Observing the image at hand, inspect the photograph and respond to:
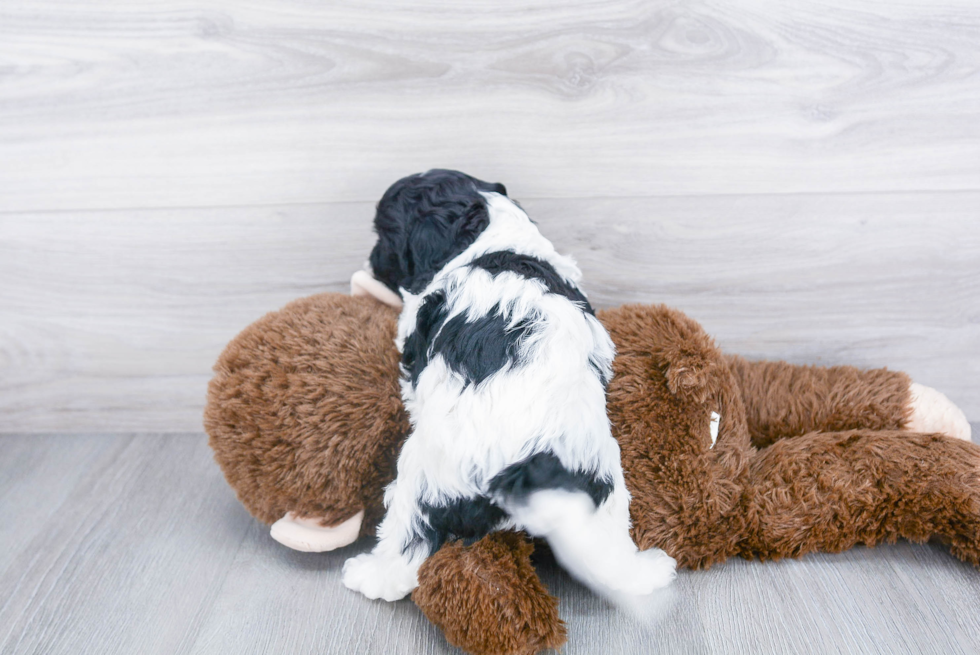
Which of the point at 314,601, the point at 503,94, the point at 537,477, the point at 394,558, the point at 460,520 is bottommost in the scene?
the point at 314,601

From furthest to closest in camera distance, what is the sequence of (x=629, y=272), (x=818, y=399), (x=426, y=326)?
(x=629, y=272)
(x=818, y=399)
(x=426, y=326)

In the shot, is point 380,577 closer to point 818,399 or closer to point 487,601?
point 487,601

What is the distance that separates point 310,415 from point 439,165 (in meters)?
0.51

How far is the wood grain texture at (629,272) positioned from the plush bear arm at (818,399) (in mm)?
143

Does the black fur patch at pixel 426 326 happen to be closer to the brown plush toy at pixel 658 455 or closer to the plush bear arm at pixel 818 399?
the brown plush toy at pixel 658 455

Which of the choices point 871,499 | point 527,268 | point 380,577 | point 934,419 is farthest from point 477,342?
point 934,419

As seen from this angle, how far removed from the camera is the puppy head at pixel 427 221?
0.97 m

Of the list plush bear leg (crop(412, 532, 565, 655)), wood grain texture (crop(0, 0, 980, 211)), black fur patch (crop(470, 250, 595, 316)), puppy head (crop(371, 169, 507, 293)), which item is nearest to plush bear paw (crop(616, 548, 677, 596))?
plush bear leg (crop(412, 532, 565, 655))

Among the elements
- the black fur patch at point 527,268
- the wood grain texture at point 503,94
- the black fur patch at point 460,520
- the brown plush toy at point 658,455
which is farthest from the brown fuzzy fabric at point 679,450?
the wood grain texture at point 503,94

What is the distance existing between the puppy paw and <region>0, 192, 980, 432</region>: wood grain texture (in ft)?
1.78

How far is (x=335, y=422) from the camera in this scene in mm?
1004

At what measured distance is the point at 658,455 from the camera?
1007 millimetres

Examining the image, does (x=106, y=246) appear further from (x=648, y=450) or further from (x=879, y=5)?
(x=879, y=5)

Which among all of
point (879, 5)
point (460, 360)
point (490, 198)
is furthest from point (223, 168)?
point (879, 5)
